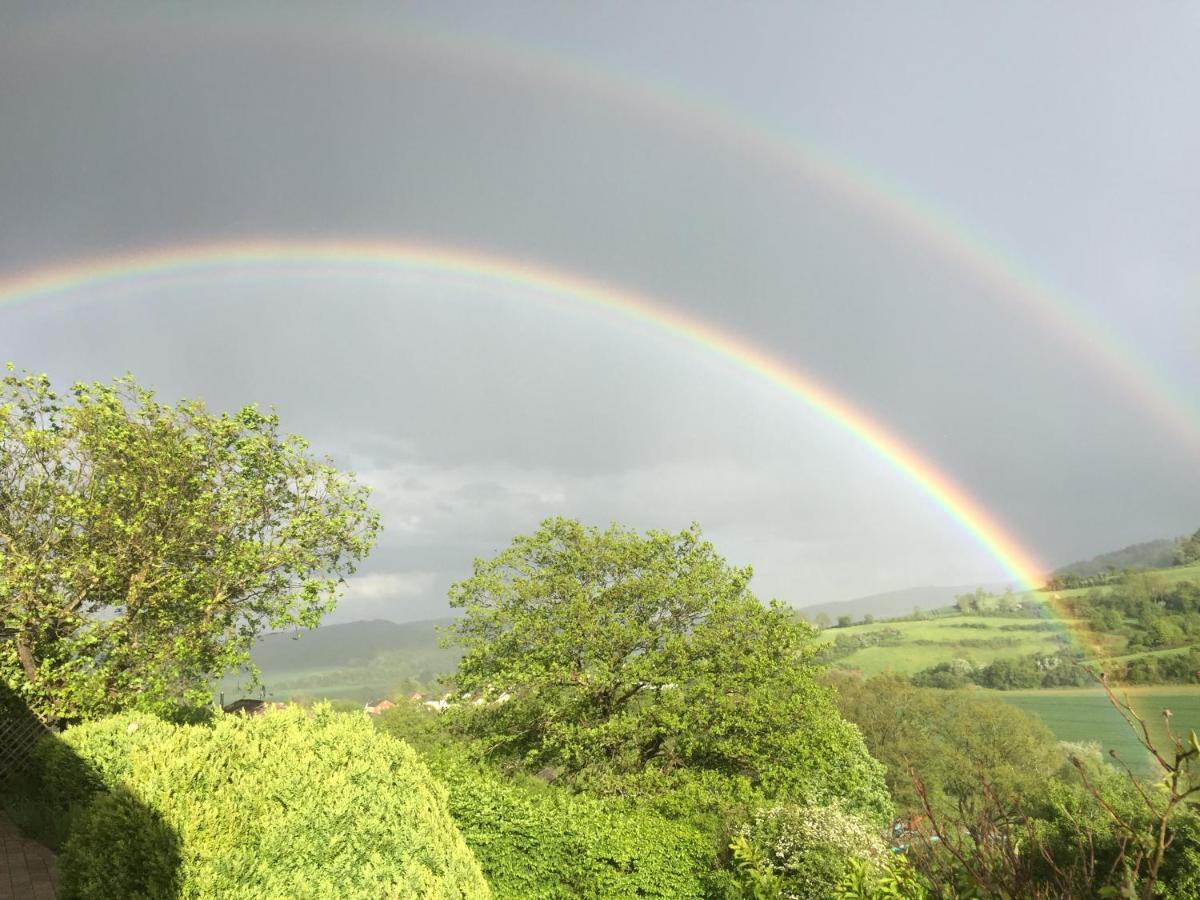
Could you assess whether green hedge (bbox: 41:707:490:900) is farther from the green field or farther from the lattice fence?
the green field

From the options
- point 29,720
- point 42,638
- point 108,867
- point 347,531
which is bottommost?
point 108,867

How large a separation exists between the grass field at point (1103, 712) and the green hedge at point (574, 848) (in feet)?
208

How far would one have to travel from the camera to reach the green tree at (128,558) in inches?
506

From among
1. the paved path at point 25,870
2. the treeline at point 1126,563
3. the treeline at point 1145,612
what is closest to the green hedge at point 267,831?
the paved path at point 25,870

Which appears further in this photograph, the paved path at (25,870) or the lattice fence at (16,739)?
the lattice fence at (16,739)

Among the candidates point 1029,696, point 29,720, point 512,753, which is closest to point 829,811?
point 512,753

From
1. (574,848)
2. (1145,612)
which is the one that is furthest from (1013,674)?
(574,848)

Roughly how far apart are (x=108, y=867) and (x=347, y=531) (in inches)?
423

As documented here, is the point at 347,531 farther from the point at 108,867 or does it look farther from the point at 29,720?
the point at 108,867

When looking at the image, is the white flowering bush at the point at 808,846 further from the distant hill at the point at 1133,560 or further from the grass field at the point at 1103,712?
the distant hill at the point at 1133,560

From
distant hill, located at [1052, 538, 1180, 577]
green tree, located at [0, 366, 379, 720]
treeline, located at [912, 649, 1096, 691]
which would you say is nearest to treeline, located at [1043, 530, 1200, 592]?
distant hill, located at [1052, 538, 1180, 577]

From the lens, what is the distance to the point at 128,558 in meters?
13.7

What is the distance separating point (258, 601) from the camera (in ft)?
51.7

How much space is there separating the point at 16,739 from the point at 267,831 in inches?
430
